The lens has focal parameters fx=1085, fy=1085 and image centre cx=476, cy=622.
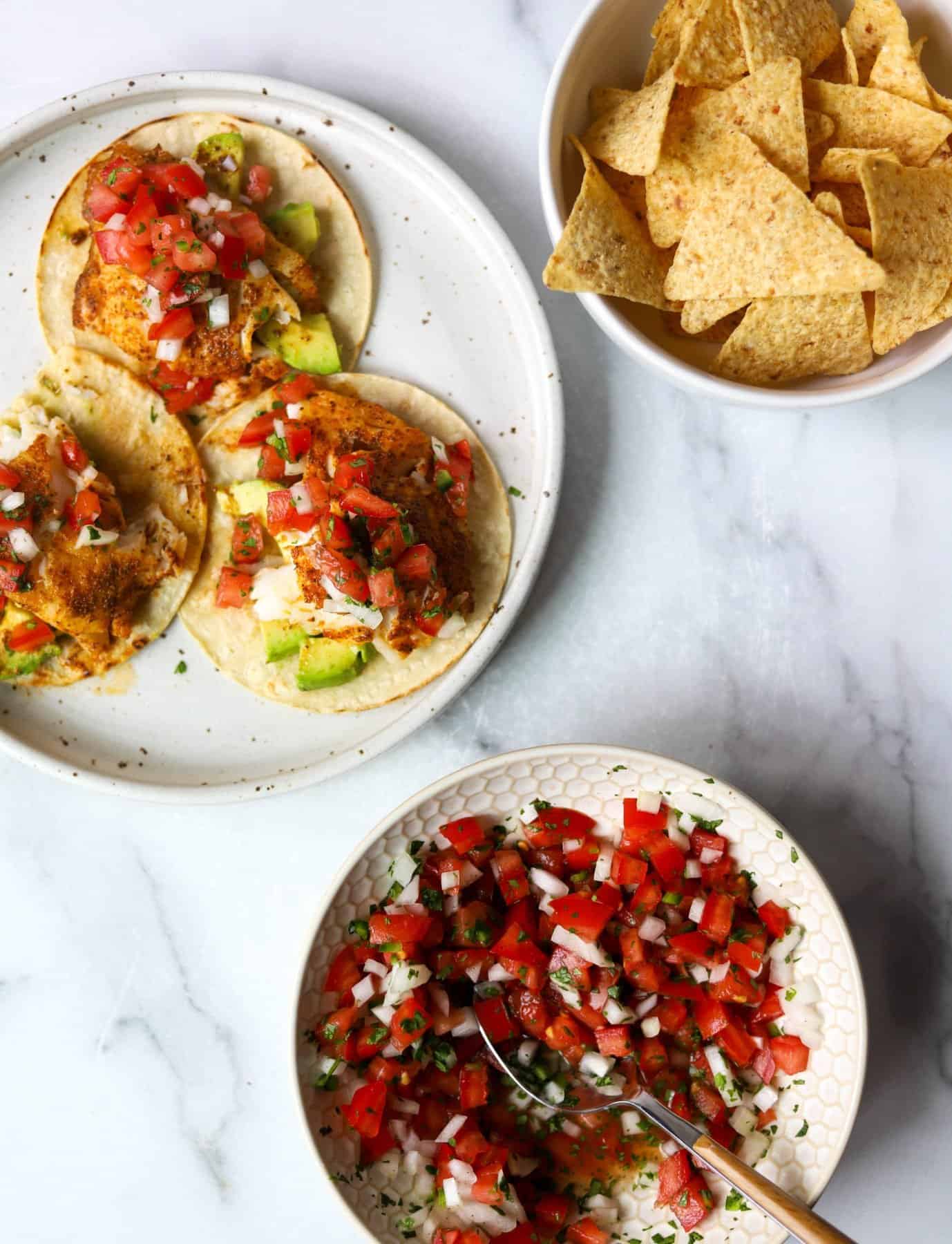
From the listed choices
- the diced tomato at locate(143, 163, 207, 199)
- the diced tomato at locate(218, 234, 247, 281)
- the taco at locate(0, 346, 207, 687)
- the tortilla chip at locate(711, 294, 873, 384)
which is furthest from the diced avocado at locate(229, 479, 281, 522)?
the tortilla chip at locate(711, 294, 873, 384)

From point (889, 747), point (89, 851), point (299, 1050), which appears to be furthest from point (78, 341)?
point (889, 747)

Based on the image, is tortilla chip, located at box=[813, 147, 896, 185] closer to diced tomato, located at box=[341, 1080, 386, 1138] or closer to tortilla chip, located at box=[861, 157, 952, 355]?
tortilla chip, located at box=[861, 157, 952, 355]

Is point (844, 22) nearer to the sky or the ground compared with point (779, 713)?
nearer to the sky

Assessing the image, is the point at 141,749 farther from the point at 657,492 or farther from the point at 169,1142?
the point at 657,492

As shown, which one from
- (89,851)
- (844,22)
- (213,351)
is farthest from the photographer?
(89,851)

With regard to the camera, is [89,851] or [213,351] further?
[89,851]

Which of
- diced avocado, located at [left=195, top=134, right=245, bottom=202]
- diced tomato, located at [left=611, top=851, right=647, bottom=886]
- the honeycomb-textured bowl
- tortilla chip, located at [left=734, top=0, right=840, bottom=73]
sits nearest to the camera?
tortilla chip, located at [left=734, top=0, right=840, bottom=73]

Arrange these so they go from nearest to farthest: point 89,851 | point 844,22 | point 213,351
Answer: point 844,22
point 213,351
point 89,851

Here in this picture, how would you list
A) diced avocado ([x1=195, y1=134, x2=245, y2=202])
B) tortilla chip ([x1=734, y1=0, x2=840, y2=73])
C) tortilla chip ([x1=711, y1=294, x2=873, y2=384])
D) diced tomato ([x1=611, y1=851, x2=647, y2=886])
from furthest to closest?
diced avocado ([x1=195, y1=134, x2=245, y2=202]) < diced tomato ([x1=611, y1=851, x2=647, y2=886]) < tortilla chip ([x1=711, y1=294, x2=873, y2=384]) < tortilla chip ([x1=734, y1=0, x2=840, y2=73])

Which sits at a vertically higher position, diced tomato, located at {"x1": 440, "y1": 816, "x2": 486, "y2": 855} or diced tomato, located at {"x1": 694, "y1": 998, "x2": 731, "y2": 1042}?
diced tomato, located at {"x1": 440, "y1": 816, "x2": 486, "y2": 855}
